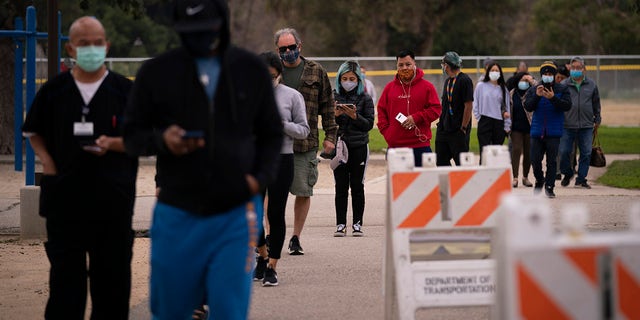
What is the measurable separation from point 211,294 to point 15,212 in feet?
34.6

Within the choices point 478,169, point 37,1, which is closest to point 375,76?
point 37,1

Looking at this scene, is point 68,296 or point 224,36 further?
point 68,296

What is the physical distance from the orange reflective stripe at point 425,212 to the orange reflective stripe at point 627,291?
2.81m

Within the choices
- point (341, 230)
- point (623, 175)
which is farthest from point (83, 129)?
point (623, 175)

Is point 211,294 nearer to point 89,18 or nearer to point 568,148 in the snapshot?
point 89,18

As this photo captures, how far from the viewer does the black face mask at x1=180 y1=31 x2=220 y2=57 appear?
201 inches

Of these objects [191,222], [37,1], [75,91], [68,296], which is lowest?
[68,296]

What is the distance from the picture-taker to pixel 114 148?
6605mm

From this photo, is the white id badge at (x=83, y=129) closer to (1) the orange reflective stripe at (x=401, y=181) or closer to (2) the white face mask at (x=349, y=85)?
(1) the orange reflective stripe at (x=401, y=181)

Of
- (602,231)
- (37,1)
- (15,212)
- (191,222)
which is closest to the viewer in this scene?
(191,222)

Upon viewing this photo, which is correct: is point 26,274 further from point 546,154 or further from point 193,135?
point 546,154

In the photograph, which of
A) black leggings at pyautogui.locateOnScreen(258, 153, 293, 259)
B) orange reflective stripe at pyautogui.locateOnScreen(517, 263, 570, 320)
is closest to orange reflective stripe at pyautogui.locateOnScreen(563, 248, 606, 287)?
orange reflective stripe at pyautogui.locateOnScreen(517, 263, 570, 320)

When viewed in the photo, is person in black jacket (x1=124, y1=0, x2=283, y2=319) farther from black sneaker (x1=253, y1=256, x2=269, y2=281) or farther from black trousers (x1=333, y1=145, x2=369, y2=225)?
black trousers (x1=333, y1=145, x2=369, y2=225)

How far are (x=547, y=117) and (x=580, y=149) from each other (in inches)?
69.3
